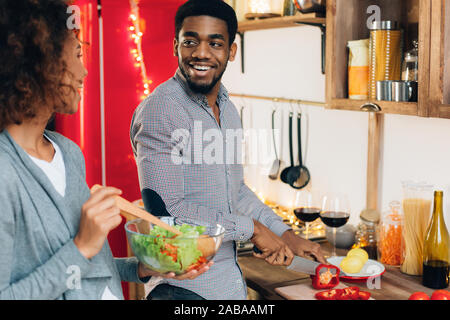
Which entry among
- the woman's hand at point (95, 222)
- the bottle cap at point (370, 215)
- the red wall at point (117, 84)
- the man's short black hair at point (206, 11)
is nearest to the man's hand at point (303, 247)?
the bottle cap at point (370, 215)

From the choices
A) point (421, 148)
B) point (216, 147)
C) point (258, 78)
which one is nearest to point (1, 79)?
point (216, 147)

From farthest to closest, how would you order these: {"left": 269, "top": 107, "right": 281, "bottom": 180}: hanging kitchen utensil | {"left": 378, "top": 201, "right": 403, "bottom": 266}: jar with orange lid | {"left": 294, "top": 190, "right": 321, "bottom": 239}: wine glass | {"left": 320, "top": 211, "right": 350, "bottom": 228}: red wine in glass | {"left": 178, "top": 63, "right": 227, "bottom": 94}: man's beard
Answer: {"left": 269, "top": 107, "right": 281, "bottom": 180}: hanging kitchen utensil → {"left": 294, "top": 190, "right": 321, "bottom": 239}: wine glass → {"left": 320, "top": 211, "right": 350, "bottom": 228}: red wine in glass → {"left": 378, "top": 201, "right": 403, "bottom": 266}: jar with orange lid → {"left": 178, "top": 63, "right": 227, "bottom": 94}: man's beard

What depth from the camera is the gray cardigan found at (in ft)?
2.72

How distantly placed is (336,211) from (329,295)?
50cm

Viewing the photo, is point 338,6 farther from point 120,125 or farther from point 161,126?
point 120,125

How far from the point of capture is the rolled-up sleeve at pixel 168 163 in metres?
1.48

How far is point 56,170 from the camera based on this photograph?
100cm

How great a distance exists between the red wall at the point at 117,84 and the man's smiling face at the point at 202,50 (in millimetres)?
1422

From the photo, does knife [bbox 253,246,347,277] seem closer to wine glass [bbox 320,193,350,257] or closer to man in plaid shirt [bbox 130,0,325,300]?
man in plaid shirt [bbox 130,0,325,300]

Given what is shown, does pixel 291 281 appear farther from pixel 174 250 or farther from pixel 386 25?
pixel 386 25

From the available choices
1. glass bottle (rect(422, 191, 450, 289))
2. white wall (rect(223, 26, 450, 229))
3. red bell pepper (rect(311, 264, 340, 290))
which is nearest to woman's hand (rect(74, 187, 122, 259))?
red bell pepper (rect(311, 264, 340, 290))

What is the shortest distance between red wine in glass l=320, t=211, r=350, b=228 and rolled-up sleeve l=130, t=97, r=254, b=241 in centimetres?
49

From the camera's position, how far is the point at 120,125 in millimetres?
3057
